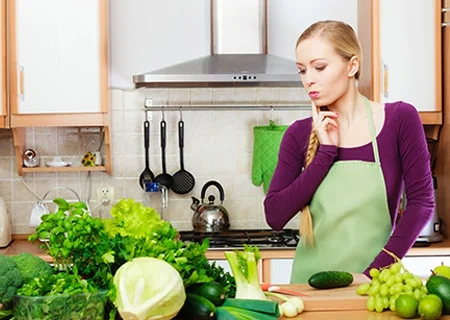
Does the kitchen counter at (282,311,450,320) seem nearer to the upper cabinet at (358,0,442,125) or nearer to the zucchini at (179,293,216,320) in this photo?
the zucchini at (179,293,216,320)

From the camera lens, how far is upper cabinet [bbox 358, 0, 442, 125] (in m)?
4.18

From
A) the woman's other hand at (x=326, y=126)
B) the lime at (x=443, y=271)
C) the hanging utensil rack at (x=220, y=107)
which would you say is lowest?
the lime at (x=443, y=271)

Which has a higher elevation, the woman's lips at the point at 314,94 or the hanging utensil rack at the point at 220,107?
the hanging utensil rack at the point at 220,107

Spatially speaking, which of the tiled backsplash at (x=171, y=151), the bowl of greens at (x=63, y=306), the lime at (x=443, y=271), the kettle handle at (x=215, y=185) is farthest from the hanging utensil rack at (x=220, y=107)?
the bowl of greens at (x=63, y=306)

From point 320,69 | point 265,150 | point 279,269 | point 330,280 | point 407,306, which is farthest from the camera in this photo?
point 265,150

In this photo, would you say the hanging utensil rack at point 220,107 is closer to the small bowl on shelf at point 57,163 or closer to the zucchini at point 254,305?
the small bowl on shelf at point 57,163

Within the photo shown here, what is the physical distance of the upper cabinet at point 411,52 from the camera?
418 cm

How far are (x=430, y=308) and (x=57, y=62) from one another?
2.71 meters

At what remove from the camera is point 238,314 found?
69.6 inches

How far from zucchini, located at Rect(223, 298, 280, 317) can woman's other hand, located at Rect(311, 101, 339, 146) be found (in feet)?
2.86

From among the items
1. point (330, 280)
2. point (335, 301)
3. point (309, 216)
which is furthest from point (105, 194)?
point (335, 301)

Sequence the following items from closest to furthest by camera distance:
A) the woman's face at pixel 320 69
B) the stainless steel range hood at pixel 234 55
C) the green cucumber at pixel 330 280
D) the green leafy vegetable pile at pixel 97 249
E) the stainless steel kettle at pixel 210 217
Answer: the green leafy vegetable pile at pixel 97 249 < the green cucumber at pixel 330 280 < the woman's face at pixel 320 69 < the stainless steel range hood at pixel 234 55 < the stainless steel kettle at pixel 210 217

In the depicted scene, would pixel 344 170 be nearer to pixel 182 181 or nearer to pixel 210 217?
pixel 210 217

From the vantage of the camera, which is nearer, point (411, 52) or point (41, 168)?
point (411, 52)
